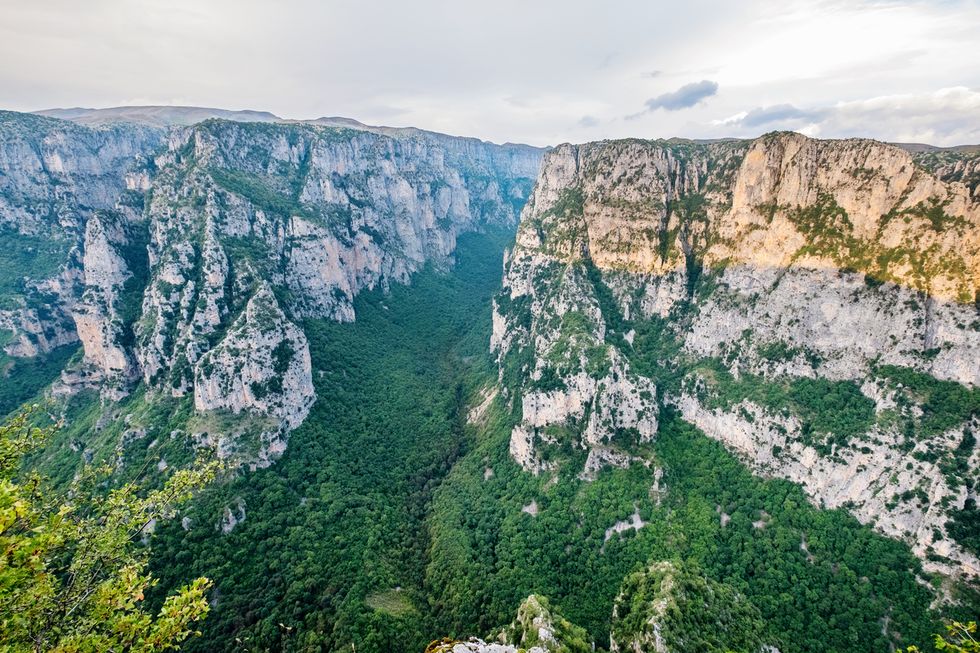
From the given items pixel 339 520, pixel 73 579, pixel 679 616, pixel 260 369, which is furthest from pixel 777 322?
pixel 73 579

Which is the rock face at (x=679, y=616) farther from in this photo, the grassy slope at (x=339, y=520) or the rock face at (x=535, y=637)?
the grassy slope at (x=339, y=520)

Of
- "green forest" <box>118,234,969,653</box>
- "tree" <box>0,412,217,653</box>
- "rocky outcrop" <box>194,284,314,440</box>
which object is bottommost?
"green forest" <box>118,234,969,653</box>

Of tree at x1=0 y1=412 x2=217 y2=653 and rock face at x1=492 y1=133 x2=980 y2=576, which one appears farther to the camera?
rock face at x1=492 y1=133 x2=980 y2=576

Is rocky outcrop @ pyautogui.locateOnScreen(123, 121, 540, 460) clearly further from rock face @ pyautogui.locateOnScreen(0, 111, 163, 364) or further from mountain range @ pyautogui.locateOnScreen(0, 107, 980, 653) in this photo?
rock face @ pyautogui.locateOnScreen(0, 111, 163, 364)

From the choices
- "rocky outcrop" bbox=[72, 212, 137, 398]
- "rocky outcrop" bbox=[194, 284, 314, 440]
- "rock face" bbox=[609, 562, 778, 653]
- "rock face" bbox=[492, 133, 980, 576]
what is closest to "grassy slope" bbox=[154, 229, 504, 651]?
"rocky outcrop" bbox=[194, 284, 314, 440]

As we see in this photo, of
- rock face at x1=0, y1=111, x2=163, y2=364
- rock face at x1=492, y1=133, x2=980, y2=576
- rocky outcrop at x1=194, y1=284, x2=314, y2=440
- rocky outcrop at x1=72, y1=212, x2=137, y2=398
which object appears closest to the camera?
rock face at x1=492, y1=133, x2=980, y2=576

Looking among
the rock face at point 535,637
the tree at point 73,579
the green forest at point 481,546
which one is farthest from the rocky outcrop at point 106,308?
the tree at point 73,579

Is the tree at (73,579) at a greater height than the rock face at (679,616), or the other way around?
the tree at (73,579)
